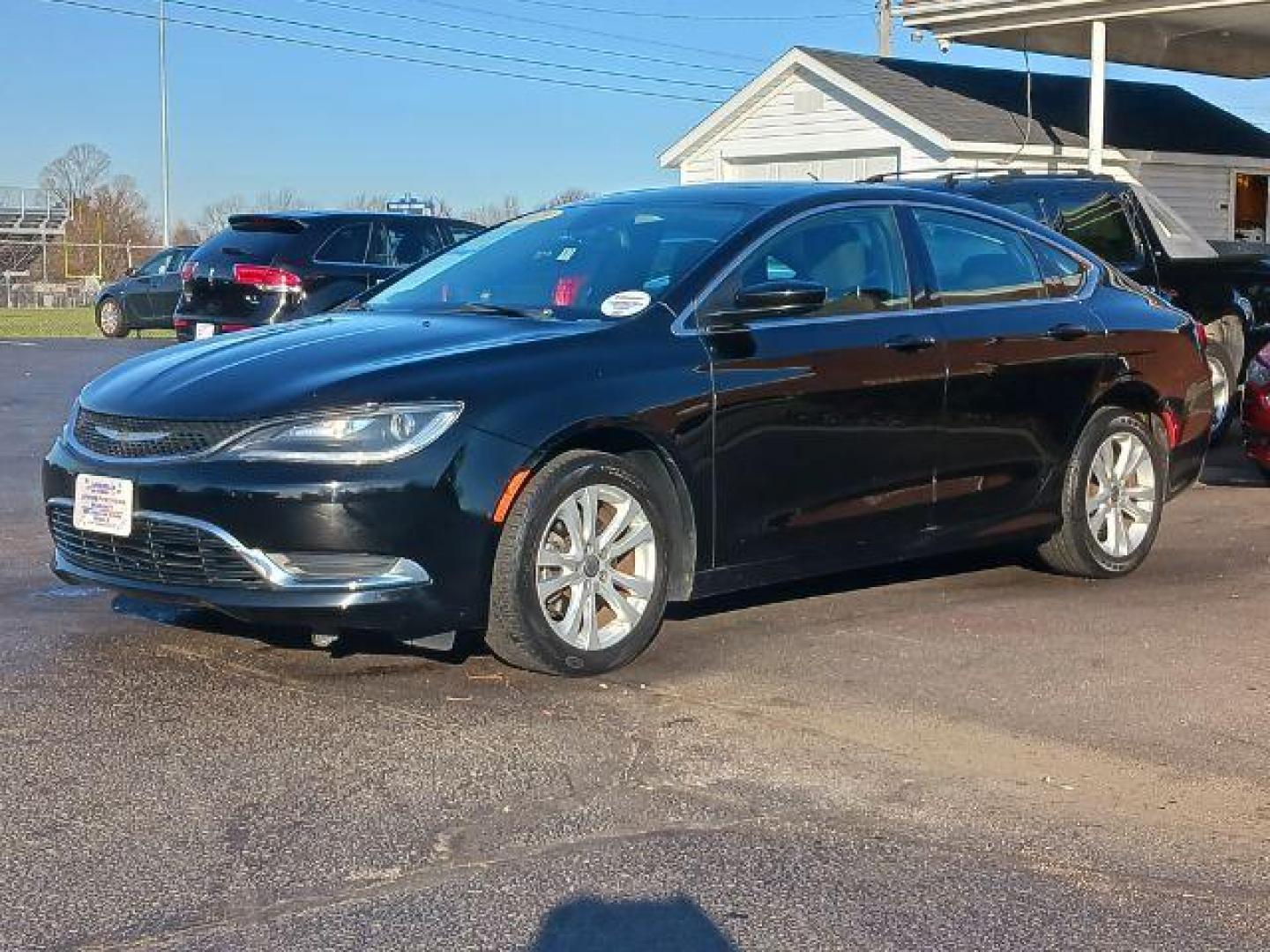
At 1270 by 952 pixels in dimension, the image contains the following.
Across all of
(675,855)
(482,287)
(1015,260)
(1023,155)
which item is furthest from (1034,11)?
(675,855)

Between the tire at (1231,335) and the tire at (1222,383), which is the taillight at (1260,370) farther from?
the tire at (1231,335)

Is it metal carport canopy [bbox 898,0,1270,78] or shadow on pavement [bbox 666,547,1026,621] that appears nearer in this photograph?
shadow on pavement [bbox 666,547,1026,621]

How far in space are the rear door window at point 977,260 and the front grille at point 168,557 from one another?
300 cm

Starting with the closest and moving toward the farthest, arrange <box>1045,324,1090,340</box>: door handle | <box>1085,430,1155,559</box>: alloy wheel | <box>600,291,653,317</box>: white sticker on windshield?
<box>600,291,653,317</box>: white sticker on windshield → <box>1045,324,1090,340</box>: door handle → <box>1085,430,1155,559</box>: alloy wheel

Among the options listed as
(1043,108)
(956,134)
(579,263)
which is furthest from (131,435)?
(1043,108)

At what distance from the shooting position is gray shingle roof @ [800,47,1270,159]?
22.4 meters

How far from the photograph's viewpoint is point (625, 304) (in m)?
5.77

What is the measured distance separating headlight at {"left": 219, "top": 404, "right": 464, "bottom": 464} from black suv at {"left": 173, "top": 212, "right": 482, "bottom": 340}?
7.29 m

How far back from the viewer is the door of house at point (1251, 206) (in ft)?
83.6

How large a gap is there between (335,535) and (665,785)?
1.29 m

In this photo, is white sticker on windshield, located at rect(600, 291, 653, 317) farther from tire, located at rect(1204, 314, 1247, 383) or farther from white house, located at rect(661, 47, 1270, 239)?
white house, located at rect(661, 47, 1270, 239)

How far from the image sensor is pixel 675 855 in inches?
155

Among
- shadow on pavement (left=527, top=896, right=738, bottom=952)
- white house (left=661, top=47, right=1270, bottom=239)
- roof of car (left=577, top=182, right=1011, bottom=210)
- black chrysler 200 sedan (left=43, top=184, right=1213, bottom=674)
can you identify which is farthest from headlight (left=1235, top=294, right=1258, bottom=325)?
white house (left=661, top=47, right=1270, bottom=239)

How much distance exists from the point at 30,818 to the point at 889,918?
2038 millimetres
